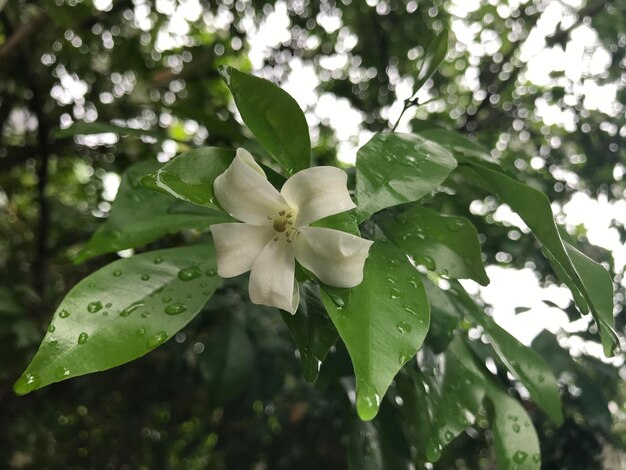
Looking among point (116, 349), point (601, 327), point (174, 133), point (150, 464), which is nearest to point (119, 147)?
point (174, 133)

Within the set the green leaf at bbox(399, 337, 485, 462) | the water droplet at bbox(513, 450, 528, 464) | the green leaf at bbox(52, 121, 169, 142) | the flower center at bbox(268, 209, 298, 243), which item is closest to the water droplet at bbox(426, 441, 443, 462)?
the green leaf at bbox(399, 337, 485, 462)

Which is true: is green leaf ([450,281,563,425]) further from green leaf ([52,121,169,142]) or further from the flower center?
green leaf ([52,121,169,142])

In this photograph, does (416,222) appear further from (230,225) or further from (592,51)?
(592,51)

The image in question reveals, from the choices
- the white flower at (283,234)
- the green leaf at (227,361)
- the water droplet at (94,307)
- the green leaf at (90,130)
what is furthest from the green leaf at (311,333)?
the green leaf at (227,361)

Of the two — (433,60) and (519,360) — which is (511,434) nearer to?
(519,360)

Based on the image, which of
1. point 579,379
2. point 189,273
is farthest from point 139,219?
point 579,379
